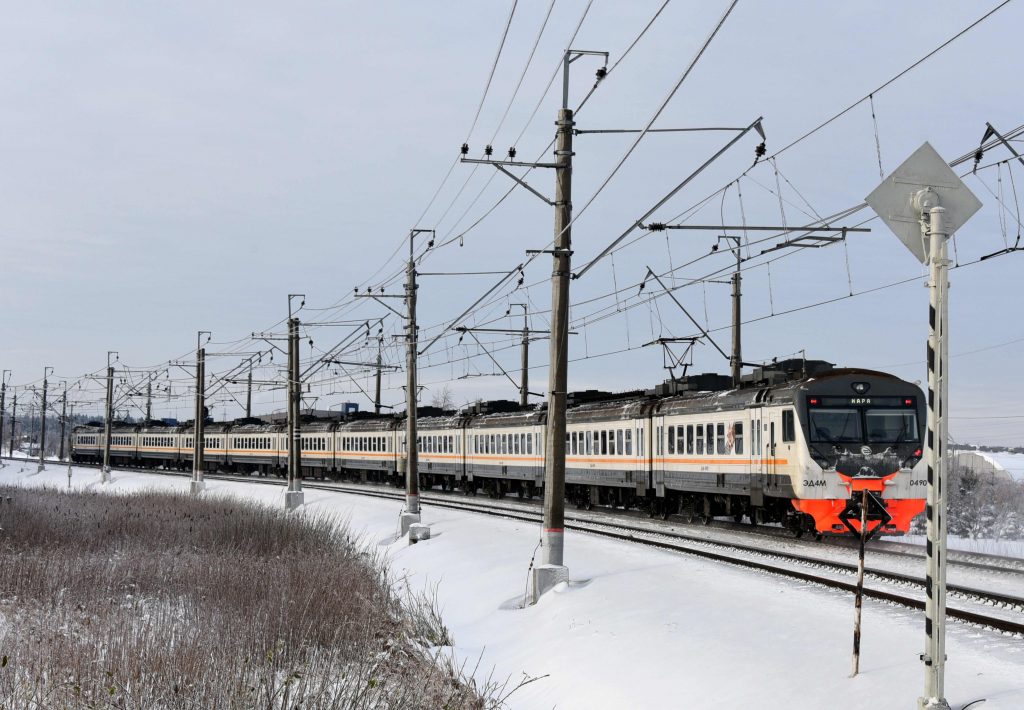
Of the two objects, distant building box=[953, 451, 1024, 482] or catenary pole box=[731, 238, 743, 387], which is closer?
catenary pole box=[731, 238, 743, 387]

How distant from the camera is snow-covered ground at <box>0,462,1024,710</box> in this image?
898cm

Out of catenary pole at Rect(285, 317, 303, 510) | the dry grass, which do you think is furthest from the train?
catenary pole at Rect(285, 317, 303, 510)

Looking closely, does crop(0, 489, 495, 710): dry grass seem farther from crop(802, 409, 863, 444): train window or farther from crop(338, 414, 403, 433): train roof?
crop(338, 414, 403, 433): train roof

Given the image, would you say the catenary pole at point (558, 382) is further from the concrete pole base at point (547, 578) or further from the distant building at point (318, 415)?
the distant building at point (318, 415)

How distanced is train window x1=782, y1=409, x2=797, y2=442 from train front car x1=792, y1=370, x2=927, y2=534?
261 mm

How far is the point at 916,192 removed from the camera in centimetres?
702

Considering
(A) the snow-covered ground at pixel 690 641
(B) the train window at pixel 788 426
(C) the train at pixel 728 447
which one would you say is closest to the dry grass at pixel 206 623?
(A) the snow-covered ground at pixel 690 641

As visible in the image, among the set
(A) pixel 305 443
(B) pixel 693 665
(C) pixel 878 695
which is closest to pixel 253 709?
(B) pixel 693 665

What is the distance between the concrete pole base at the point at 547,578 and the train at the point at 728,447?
4.62m

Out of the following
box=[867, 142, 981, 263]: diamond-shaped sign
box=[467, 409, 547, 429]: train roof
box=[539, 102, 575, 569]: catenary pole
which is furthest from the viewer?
box=[467, 409, 547, 429]: train roof

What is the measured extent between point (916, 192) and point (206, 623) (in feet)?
30.0

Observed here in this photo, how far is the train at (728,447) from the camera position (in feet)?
63.5

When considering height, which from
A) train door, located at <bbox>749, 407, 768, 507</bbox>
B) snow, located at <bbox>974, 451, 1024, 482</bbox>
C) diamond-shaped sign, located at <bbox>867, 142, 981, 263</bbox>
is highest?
diamond-shaped sign, located at <bbox>867, 142, 981, 263</bbox>

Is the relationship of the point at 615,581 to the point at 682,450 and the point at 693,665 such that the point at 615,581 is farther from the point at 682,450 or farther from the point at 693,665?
the point at 682,450
